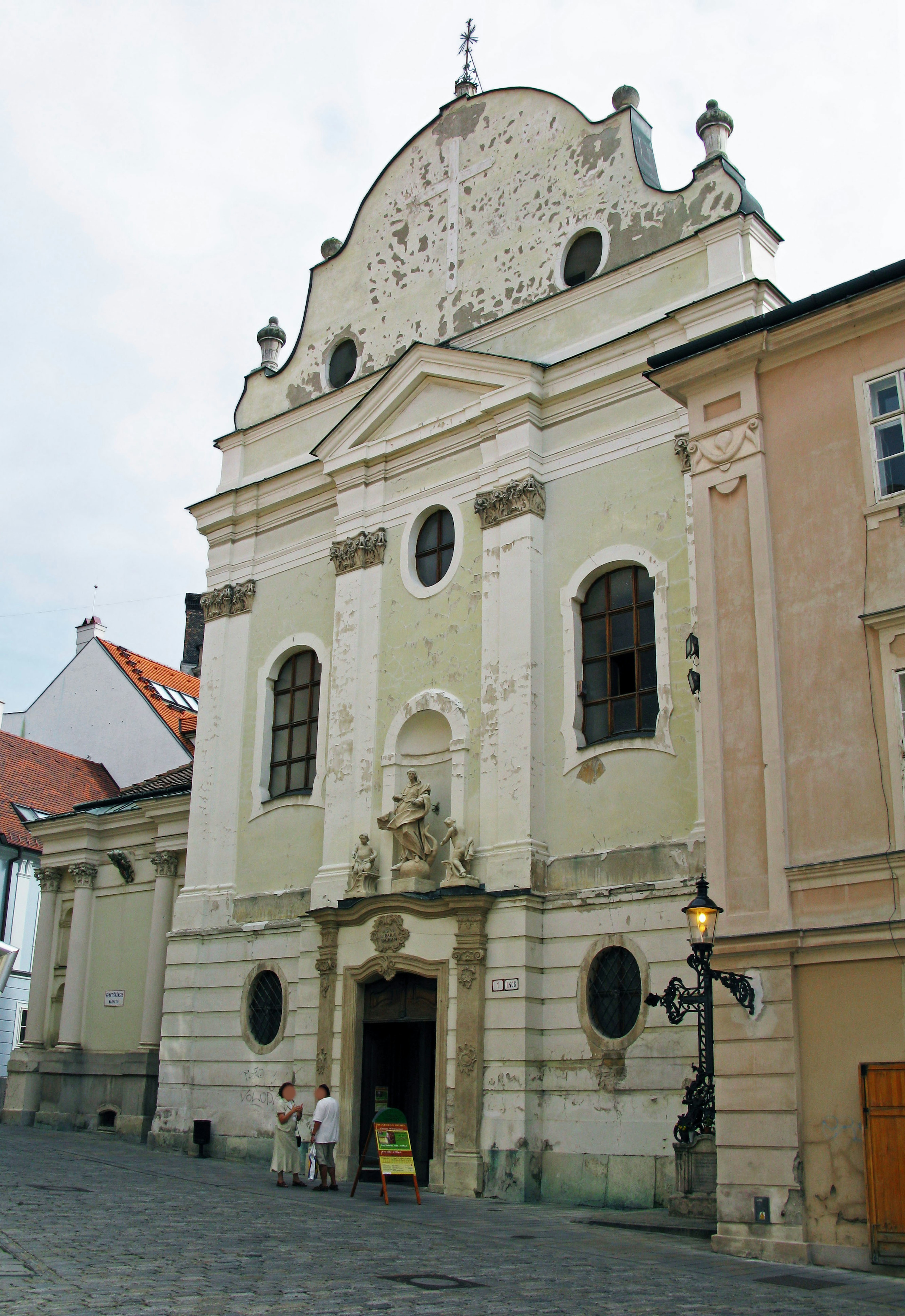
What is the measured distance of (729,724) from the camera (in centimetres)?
1269

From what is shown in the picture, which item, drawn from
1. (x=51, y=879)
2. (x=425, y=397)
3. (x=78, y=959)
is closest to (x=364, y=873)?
(x=425, y=397)

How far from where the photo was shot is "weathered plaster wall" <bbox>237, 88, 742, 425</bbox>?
2050 cm

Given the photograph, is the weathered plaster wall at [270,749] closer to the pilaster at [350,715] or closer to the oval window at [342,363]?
the pilaster at [350,715]

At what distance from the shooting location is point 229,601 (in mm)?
24719

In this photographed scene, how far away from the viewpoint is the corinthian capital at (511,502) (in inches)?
781

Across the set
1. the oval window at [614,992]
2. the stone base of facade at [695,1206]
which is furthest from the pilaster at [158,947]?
the stone base of facade at [695,1206]

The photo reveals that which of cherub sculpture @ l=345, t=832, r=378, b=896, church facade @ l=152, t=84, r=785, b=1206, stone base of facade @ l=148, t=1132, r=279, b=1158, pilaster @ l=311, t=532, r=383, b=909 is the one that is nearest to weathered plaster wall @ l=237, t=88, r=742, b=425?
church facade @ l=152, t=84, r=785, b=1206

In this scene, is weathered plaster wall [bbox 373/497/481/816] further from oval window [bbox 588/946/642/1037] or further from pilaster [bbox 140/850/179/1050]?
pilaster [bbox 140/850/179/1050]

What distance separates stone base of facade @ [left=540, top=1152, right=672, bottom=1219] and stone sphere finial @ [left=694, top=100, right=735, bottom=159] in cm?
1488

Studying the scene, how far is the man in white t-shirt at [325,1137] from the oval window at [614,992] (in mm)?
3706

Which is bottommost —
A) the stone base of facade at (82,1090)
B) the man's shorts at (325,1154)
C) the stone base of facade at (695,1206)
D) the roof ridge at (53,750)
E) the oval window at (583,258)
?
the stone base of facade at (695,1206)

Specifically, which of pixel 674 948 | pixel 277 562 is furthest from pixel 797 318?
pixel 277 562

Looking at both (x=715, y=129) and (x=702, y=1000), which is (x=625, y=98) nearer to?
(x=715, y=129)

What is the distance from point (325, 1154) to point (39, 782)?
2209 cm
